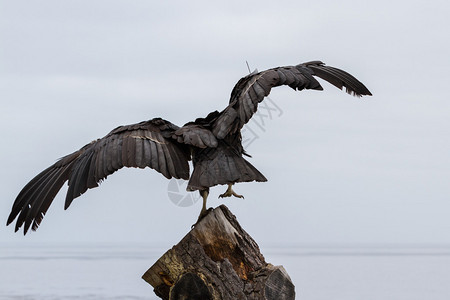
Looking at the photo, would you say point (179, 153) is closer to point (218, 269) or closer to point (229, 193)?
point (229, 193)

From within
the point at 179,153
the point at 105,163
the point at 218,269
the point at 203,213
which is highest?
the point at 179,153

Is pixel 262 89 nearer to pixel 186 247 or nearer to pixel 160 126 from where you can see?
pixel 160 126

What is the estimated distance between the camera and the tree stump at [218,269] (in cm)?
845

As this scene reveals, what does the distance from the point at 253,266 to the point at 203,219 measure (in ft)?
2.41

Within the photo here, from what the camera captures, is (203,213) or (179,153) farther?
(203,213)

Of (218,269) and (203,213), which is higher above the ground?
(203,213)

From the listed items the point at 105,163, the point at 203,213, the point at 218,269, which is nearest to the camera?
the point at 105,163

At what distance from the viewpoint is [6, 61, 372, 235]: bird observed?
8.29 meters

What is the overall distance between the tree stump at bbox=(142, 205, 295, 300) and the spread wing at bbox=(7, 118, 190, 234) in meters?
0.70

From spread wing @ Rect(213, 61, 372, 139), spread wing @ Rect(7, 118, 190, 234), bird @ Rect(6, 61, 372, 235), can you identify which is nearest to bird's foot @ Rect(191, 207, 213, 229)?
bird @ Rect(6, 61, 372, 235)

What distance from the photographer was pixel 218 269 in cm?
845

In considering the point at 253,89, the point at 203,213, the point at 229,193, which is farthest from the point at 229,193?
the point at 253,89

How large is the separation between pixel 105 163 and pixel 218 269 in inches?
63.7

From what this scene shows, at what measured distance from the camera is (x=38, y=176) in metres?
8.90
